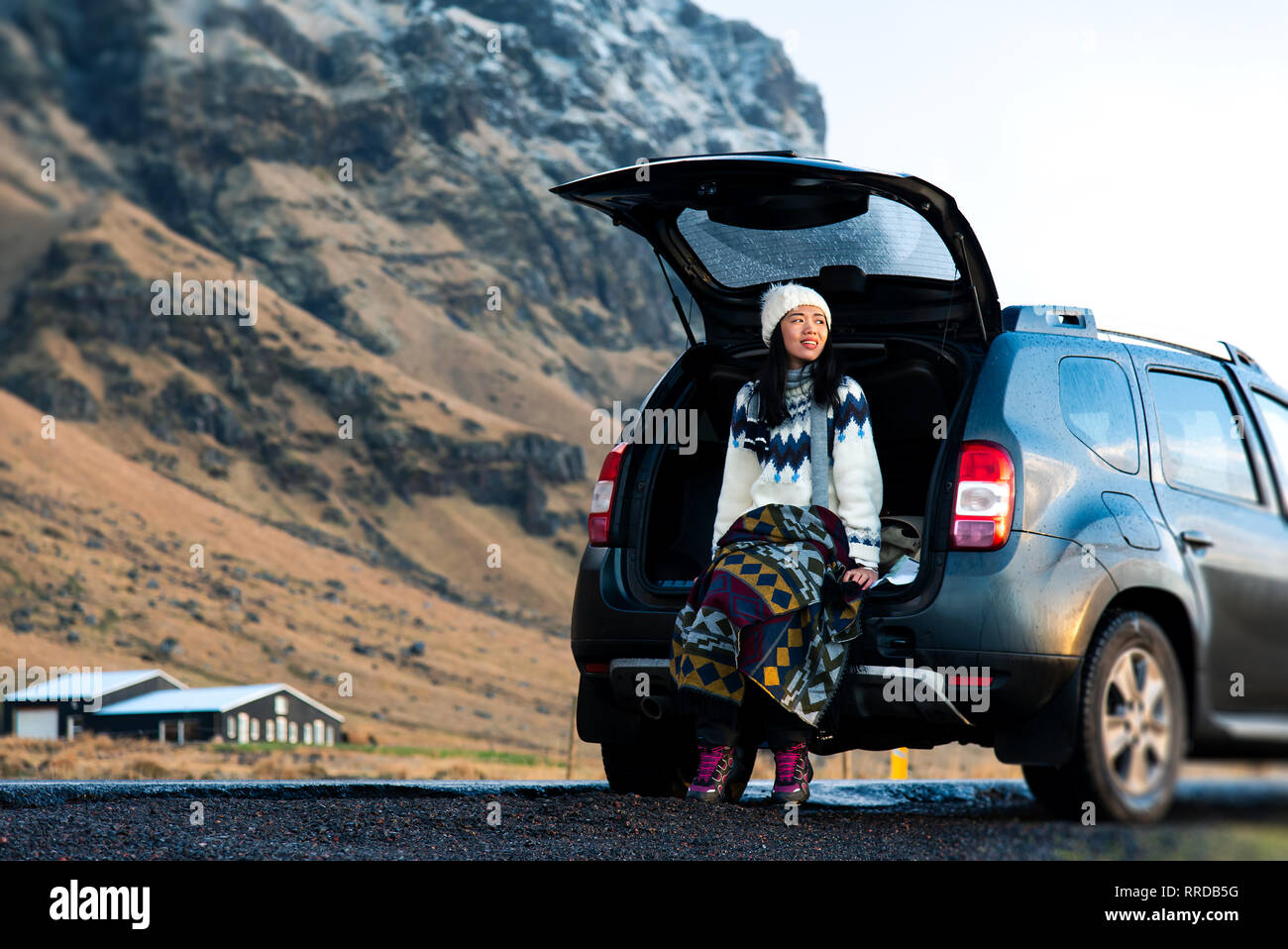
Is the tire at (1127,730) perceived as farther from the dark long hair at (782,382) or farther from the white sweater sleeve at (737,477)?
the white sweater sleeve at (737,477)

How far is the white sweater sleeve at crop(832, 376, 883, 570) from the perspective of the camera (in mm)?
5566

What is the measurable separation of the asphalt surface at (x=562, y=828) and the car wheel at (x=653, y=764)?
104mm

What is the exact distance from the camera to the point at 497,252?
16125 centimetres

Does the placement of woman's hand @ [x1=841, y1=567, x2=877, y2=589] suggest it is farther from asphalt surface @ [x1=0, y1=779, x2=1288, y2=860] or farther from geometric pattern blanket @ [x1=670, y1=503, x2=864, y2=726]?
asphalt surface @ [x1=0, y1=779, x2=1288, y2=860]

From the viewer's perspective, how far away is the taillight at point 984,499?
510cm

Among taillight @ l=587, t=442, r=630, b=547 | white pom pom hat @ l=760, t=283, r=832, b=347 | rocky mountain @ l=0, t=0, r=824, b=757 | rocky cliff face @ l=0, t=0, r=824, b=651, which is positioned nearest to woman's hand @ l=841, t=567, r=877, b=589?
white pom pom hat @ l=760, t=283, r=832, b=347

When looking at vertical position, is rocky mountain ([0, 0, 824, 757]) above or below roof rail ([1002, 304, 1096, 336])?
above

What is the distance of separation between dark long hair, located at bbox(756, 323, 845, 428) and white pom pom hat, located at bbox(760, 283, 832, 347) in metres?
0.06

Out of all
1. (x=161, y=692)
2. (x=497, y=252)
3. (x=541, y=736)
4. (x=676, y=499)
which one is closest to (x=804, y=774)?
(x=676, y=499)

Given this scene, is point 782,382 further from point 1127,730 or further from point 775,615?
point 1127,730

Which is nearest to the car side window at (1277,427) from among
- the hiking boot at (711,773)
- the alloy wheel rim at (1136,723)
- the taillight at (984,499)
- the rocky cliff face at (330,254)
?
the alloy wheel rim at (1136,723)

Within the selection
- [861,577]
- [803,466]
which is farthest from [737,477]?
[861,577]

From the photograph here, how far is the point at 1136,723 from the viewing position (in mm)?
5094

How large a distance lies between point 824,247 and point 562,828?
2.72 metres
